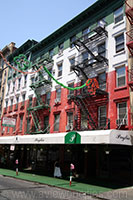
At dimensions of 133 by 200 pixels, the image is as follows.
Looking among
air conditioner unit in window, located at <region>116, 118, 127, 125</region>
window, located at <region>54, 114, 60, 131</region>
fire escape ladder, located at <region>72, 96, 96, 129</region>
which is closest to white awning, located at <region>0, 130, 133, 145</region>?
air conditioner unit in window, located at <region>116, 118, 127, 125</region>

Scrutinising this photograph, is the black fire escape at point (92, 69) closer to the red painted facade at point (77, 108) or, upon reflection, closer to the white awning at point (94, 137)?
the red painted facade at point (77, 108)

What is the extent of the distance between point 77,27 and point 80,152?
49.5ft

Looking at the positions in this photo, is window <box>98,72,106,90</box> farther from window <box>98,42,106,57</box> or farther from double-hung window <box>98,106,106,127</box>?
window <box>98,42,106,57</box>

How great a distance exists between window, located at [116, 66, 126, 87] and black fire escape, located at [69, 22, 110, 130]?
1405mm

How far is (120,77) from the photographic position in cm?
1831

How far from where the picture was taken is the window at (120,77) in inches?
709

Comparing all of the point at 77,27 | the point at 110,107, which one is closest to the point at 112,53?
the point at 110,107

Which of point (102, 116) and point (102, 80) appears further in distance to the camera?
point (102, 80)

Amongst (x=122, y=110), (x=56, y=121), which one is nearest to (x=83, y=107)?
(x=122, y=110)

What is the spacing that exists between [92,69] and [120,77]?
3.59 m

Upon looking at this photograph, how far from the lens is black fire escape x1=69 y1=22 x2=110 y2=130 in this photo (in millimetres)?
19109

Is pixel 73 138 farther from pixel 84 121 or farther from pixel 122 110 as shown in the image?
pixel 84 121

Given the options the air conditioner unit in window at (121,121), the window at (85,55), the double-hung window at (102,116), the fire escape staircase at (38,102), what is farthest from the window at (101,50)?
the fire escape staircase at (38,102)

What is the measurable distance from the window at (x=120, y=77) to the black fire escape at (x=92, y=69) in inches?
55.3
